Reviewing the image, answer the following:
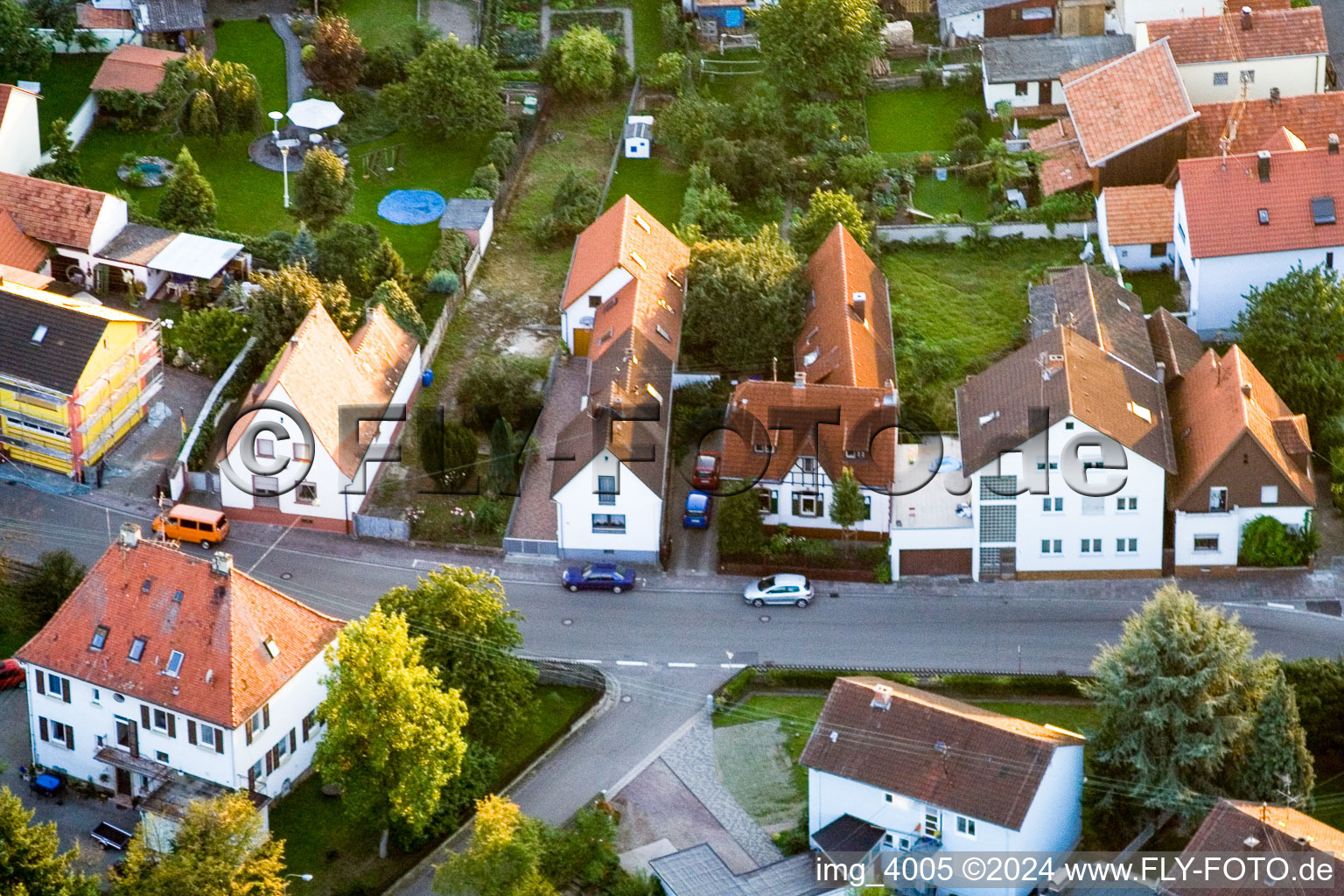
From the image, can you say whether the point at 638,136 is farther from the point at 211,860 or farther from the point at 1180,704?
the point at 211,860

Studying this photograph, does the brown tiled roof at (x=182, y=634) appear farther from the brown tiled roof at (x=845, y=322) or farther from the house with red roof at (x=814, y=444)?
the brown tiled roof at (x=845, y=322)

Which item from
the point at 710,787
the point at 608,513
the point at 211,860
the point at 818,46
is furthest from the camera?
the point at 818,46

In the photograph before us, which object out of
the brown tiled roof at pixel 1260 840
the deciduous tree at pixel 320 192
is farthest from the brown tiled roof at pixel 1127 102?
the brown tiled roof at pixel 1260 840

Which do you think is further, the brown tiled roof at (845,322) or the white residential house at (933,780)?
the brown tiled roof at (845,322)

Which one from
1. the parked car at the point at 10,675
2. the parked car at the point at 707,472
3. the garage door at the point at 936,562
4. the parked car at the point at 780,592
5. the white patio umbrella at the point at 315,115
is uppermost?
the white patio umbrella at the point at 315,115

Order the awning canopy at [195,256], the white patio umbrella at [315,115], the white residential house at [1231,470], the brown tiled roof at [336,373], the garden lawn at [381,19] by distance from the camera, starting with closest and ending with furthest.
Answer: the white residential house at [1231,470]
the brown tiled roof at [336,373]
the awning canopy at [195,256]
the white patio umbrella at [315,115]
the garden lawn at [381,19]

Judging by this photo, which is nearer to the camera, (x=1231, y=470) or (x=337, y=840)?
(x=337, y=840)

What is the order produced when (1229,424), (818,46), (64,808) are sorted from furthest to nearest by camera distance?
(818,46) → (1229,424) → (64,808)

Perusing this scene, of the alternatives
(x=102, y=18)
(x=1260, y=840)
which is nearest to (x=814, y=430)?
(x=1260, y=840)

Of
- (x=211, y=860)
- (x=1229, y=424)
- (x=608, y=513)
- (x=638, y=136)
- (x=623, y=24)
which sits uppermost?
(x=623, y=24)
